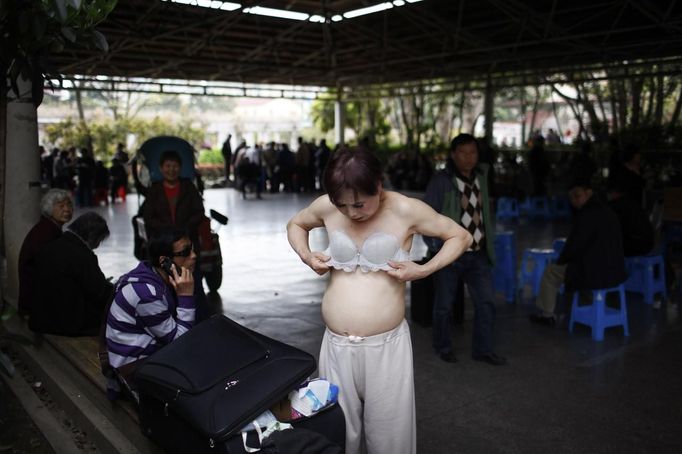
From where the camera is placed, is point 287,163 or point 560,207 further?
point 287,163

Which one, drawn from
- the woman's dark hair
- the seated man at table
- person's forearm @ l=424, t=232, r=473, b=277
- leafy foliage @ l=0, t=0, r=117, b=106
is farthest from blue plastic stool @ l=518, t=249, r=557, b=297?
leafy foliage @ l=0, t=0, r=117, b=106

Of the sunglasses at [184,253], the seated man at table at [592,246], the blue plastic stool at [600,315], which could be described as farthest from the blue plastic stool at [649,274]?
the sunglasses at [184,253]

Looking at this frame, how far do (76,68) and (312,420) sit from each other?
15028 millimetres

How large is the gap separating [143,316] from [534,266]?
4.32 m

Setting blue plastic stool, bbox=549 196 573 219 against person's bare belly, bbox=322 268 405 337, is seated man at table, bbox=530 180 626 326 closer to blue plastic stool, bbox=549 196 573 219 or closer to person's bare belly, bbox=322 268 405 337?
person's bare belly, bbox=322 268 405 337

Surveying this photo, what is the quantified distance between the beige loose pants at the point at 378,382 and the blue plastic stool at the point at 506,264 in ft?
12.3

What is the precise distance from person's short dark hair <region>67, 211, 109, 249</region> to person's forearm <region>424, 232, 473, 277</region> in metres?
2.54

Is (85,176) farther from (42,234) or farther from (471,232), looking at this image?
(471,232)

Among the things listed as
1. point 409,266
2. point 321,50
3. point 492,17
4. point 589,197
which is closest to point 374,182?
point 409,266

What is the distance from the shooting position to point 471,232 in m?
4.21

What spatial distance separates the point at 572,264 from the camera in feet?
16.2

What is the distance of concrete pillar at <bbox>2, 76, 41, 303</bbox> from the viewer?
17.4 feet

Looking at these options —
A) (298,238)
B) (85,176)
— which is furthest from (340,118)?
(298,238)

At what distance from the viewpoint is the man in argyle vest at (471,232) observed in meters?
4.26
